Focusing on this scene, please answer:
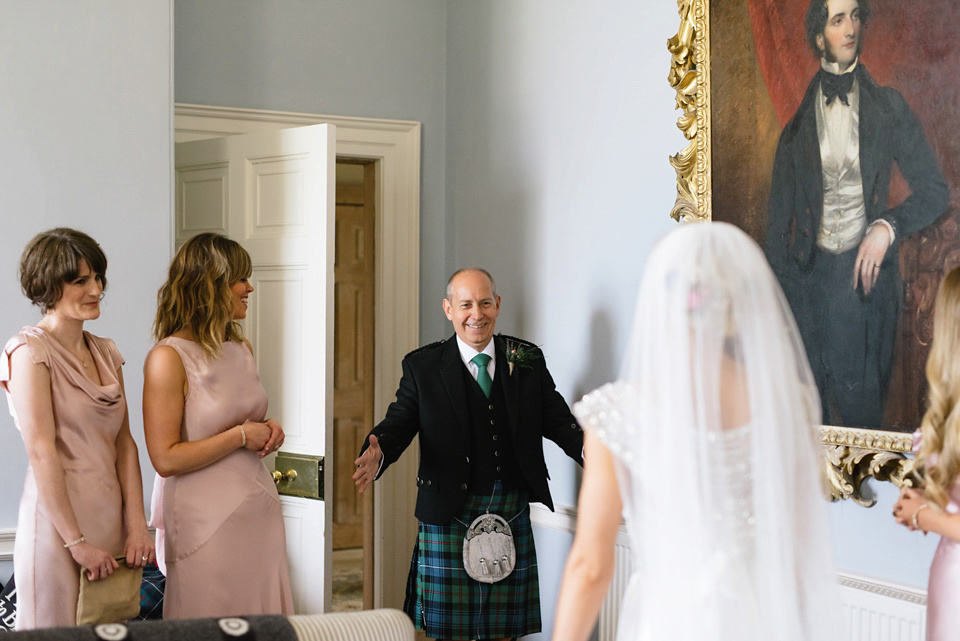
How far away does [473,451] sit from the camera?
3662 mm

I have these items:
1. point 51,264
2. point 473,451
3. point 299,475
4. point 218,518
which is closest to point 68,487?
point 218,518

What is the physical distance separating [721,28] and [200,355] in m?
1.85

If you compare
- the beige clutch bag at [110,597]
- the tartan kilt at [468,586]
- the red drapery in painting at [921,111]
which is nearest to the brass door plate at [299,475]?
the tartan kilt at [468,586]

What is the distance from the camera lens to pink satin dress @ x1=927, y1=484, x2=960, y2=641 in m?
2.21

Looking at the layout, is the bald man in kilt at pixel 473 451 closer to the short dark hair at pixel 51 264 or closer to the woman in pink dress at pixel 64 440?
the woman in pink dress at pixel 64 440

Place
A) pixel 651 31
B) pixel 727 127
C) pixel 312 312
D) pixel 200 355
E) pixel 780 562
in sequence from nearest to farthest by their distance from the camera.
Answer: pixel 780 562 < pixel 200 355 < pixel 727 127 < pixel 651 31 < pixel 312 312

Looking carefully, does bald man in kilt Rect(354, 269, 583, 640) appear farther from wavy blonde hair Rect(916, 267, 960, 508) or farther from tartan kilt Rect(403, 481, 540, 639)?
wavy blonde hair Rect(916, 267, 960, 508)

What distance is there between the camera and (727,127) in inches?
127

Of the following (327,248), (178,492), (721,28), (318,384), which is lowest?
(178,492)

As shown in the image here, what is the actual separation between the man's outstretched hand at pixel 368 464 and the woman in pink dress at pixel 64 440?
78cm

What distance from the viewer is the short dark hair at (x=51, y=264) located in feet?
8.68

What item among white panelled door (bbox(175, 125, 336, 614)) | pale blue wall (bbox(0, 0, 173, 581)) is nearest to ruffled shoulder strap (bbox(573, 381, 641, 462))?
white panelled door (bbox(175, 125, 336, 614))

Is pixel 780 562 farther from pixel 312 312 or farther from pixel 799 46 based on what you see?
pixel 312 312

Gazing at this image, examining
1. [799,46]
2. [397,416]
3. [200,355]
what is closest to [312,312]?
[397,416]
